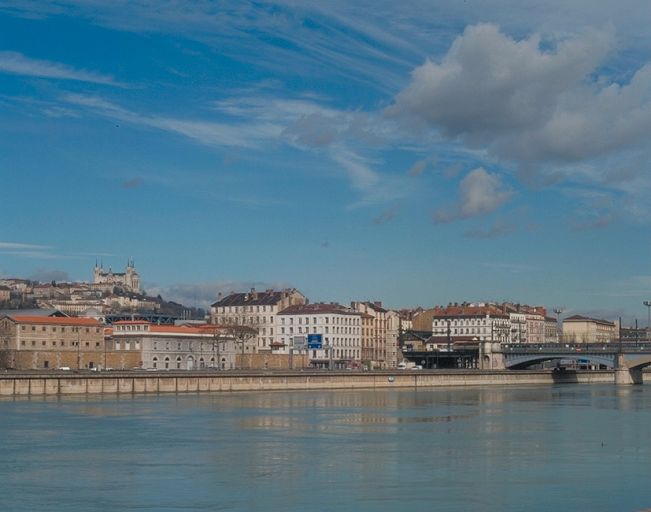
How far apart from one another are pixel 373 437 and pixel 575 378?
8027 cm

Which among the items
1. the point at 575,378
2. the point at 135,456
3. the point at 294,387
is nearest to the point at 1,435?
the point at 135,456

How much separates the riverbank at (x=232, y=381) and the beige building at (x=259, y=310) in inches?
1351

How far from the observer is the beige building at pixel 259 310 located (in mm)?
136750

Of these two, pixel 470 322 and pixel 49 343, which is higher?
pixel 470 322

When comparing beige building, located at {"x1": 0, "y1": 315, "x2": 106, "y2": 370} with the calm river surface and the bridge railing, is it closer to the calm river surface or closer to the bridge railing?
the calm river surface

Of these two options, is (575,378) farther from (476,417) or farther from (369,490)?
(369,490)

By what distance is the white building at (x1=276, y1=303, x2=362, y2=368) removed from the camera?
129125 millimetres

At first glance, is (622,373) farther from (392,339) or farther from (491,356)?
(392,339)

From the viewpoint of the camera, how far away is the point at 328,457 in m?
36.8

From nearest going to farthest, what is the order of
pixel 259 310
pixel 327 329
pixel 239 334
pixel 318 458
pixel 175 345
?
1. pixel 318 458
2. pixel 175 345
3. pixel 239 334
4. pixel 327 329
5. pixel 259 310

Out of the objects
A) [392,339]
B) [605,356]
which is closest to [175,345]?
[605,356]

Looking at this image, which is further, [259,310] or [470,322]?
[470,322]

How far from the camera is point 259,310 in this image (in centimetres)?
13900

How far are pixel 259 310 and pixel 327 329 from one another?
Result: 453 inches
